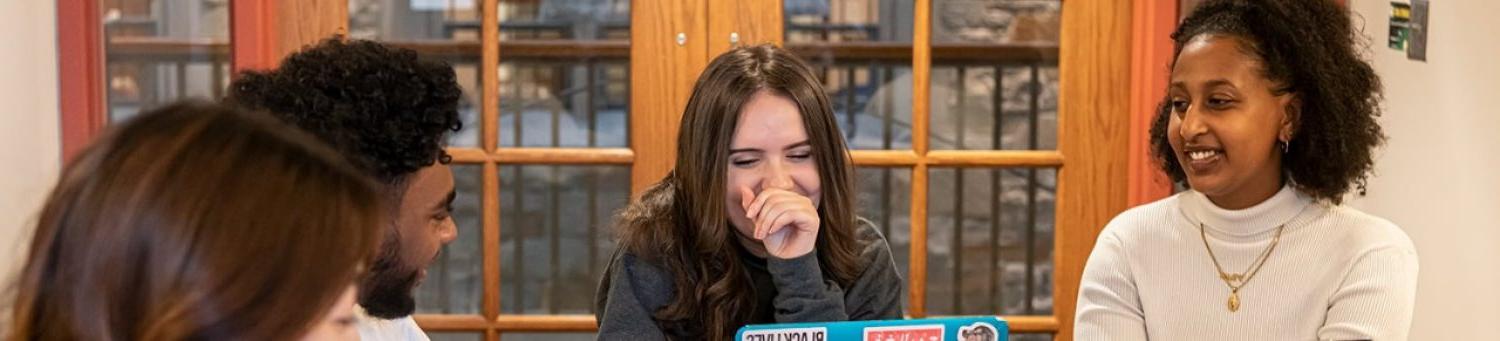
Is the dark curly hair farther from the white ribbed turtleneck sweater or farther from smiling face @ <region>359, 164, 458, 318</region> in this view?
smiling face @ <region>359, 164, 458, 318</region>

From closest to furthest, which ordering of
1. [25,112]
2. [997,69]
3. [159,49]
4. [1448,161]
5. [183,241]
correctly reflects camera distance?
[183,241]
[1448,161]
[25,112]
[159,49]
[997,69]

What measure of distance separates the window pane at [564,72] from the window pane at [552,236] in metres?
0.08

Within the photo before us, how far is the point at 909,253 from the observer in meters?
3.05

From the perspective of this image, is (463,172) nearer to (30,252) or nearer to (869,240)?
(869,240)

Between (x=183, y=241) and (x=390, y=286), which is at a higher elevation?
(x=183, y=241)

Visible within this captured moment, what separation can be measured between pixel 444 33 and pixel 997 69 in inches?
40.0

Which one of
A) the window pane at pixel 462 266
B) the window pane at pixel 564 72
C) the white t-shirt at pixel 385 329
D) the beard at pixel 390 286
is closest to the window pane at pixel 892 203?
the window pane at pixel 564 72

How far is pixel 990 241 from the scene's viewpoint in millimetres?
3301

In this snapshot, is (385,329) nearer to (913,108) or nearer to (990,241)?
(913,108)

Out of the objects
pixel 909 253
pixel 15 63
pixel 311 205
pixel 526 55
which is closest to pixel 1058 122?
pixel 909 253

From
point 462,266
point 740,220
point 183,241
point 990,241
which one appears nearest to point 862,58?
point 990,241

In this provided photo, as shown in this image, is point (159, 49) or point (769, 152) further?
point (159, 49)

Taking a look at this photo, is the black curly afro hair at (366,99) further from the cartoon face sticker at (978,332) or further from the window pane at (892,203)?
the window pane at (892,203)

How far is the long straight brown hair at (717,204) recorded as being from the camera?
188cm
